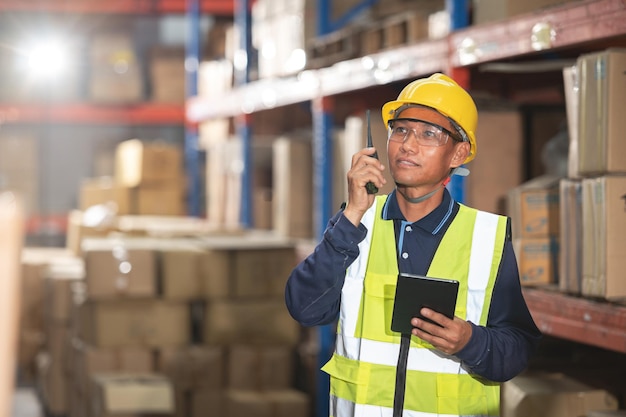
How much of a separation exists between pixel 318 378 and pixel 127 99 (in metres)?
6.22

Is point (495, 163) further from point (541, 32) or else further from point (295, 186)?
point (295, 186)

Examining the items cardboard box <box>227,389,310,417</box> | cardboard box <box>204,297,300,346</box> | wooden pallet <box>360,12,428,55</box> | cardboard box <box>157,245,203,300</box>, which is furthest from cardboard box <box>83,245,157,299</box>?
wooden pallet <box>360,12,428,55</box>

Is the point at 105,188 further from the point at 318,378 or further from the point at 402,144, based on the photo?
the point at 402,144

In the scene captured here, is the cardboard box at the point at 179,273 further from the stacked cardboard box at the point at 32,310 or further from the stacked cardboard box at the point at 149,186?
the stacked cardboard box at the point at 149,186

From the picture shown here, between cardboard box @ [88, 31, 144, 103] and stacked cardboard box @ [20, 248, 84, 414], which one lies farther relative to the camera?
cardboard box @ [88, 31, 144, 103]

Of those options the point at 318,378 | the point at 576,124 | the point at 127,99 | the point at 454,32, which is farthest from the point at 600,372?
the point at 127,99

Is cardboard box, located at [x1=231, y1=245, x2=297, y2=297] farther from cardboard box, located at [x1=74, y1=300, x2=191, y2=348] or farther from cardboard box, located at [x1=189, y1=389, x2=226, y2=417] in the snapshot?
cardboard box, located at [x1=189, y1=389, x2=226, y2=417]

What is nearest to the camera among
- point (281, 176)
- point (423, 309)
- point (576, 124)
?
point (423, 309)

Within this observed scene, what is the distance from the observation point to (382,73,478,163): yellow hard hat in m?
3.00

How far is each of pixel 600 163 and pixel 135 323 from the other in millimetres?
3737

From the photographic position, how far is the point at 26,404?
868 centimetres

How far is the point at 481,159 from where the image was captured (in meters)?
5.18

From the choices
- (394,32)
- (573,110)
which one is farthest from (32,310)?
(573,110)

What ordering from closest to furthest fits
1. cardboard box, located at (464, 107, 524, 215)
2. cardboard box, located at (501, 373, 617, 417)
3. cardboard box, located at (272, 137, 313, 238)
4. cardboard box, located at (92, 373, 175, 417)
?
cardboard box, located at (501, 373, 617, 417) → cardboard box, located at (464, 107, 524, 215) → cardboard box, located at (92, 373, 175, 417) → cardboard box, located at (272, 137, 313, 238)
